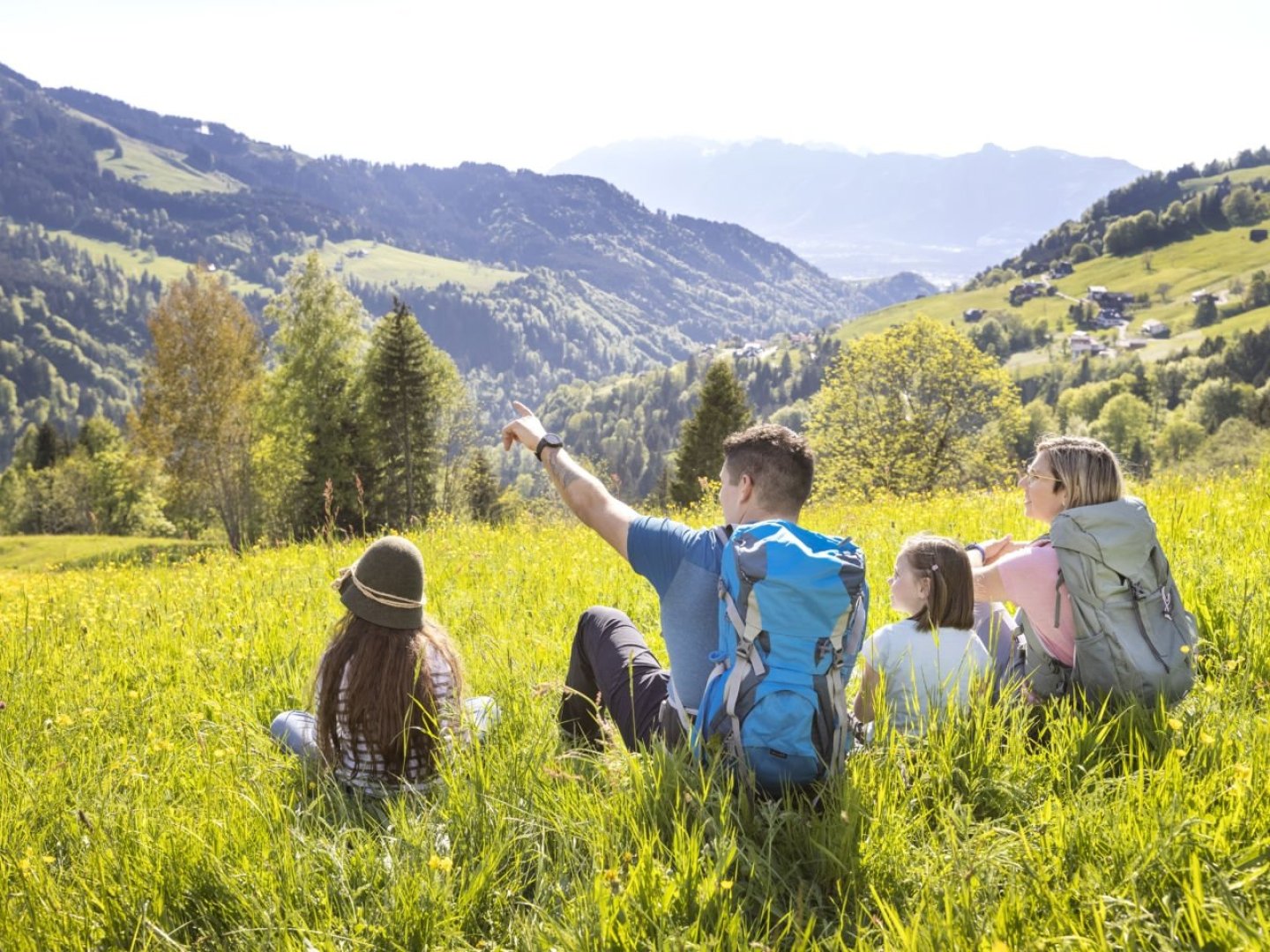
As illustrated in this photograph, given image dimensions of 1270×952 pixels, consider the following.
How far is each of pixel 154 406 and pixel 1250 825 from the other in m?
40.7

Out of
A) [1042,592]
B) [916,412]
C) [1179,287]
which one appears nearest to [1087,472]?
[1042,592]

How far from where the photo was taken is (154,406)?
35875 millimetres

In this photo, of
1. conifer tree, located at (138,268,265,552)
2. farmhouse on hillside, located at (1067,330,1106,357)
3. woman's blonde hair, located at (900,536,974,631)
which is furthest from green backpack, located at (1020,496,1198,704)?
farmhouse on hillside, located at (1067,330,1106,357)

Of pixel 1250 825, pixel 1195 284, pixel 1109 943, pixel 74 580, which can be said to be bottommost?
pixel 74 580

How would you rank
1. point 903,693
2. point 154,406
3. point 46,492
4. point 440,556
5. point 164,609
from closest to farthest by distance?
1. point 903,693
2. point 164,609
3. point 440,556
4. point 154,406
5. point 46,492

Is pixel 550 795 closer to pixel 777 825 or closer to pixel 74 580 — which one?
pixel 777 825

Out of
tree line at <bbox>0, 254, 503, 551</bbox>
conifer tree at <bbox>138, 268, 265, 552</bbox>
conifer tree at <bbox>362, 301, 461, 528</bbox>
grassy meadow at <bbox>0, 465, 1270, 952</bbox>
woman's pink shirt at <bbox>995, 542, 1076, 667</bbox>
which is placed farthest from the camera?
conifer tree at <bbox>362, 301, 461, 528</bbox>

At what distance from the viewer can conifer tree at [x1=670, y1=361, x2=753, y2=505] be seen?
4641cm

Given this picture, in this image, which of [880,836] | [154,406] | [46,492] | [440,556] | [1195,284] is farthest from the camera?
[1195,284]

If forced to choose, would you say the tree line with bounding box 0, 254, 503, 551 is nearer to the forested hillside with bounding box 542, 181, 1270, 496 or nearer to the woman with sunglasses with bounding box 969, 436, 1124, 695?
the forested hillside with bounding box 542, 181, 1270, 496

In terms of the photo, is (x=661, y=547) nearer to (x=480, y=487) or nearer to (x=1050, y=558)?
(x=1050, y=558)

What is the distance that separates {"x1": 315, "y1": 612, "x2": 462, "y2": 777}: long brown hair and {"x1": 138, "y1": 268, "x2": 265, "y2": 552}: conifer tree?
1461 inches

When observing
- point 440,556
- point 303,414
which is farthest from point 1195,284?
point 440,556

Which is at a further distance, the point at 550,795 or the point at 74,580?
the point at 74,580
